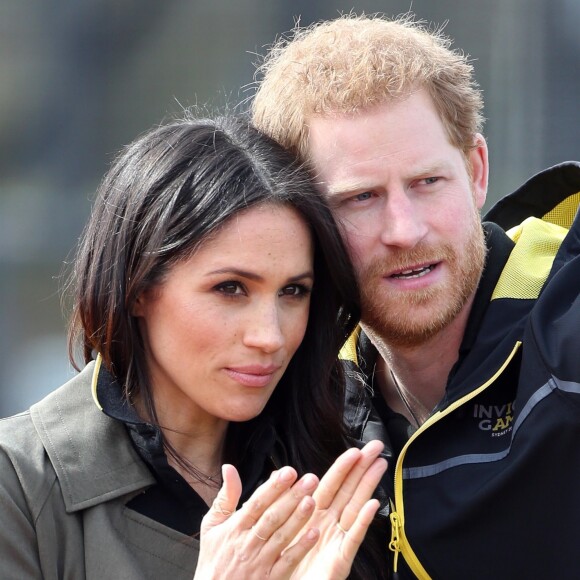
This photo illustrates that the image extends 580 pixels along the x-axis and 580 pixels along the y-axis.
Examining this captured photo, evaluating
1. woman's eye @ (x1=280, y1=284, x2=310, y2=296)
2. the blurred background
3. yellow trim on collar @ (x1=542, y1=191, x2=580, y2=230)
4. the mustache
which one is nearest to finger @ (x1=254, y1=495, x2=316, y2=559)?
woman's eye @ (x1=280, y1=284, x2=310, y2=296)

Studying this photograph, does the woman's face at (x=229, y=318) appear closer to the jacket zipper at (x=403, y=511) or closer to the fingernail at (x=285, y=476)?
the jacket zipper at (x=403, y=511)

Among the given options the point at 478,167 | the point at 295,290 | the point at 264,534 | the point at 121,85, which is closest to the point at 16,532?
the point at 264,534

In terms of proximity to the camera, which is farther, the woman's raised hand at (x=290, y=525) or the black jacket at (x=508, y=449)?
the black jacket at (x=508, y=449)

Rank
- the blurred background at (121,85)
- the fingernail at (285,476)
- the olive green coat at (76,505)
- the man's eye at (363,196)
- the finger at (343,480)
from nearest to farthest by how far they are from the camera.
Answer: the fingernail at (285,476) → the finger at (343,480) → the olive green coat at (76,505) → the man's eye at (363,196) → the blurred background at (121,85)

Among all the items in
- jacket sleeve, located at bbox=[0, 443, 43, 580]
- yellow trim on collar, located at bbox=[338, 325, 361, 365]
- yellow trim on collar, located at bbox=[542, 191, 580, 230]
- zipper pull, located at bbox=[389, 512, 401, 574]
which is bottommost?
zipper pull, located at bbox=[389, 512, 401, 574]

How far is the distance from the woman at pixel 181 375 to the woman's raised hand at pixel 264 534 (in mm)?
88

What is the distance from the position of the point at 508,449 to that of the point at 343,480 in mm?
477

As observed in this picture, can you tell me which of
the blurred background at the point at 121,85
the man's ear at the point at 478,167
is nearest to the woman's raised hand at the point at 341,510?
the man's ear at the point at 478,167

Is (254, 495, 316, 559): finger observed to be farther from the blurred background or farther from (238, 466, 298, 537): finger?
the blurred background

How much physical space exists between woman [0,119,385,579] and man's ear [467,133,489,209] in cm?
48

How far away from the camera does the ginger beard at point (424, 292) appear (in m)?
2.56

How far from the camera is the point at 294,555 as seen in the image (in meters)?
1.90

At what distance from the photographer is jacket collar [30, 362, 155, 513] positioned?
2.17 metres

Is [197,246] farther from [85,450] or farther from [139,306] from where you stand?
[85,450]
